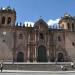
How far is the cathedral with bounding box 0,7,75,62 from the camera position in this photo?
40812 millimetres

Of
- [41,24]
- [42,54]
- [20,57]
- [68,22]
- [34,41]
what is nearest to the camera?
[20,57]

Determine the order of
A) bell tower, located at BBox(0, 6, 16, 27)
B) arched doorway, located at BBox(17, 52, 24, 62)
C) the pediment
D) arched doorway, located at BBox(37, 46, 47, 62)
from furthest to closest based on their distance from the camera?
1. the pediment
2. arched doorway, located at BBox(37, 46, 47, 62)
3. bell tower, located at BBox(0, 6, 16, 27)
4. arched doorway, located at BBox(17, 52, 24, 62)

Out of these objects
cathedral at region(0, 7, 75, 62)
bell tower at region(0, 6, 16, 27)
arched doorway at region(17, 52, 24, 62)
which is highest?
bell tower at region(0, 6, 16, 27)

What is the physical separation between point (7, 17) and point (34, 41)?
712 centimetres

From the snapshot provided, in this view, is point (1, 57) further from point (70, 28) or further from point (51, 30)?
point (70, 28)

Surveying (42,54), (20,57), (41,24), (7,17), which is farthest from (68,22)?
(7,17)

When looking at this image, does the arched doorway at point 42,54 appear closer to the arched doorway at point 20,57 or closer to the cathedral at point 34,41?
the cathedral at point 34,41

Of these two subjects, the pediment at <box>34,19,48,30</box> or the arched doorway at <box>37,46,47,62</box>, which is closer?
the arched doorway at <box>37,46,47,62</box>

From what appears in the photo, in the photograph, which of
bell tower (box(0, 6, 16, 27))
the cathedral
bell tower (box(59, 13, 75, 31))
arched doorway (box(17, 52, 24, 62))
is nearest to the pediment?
the cathedral

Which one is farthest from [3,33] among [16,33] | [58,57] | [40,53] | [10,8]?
[58,57]

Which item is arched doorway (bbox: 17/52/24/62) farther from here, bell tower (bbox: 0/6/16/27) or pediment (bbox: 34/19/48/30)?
pediment (bbox: 34/19/48/30)

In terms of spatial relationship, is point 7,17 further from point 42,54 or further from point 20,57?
point 42,54

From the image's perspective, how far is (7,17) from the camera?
41.9 meters

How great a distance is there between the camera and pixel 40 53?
42.0 metres
